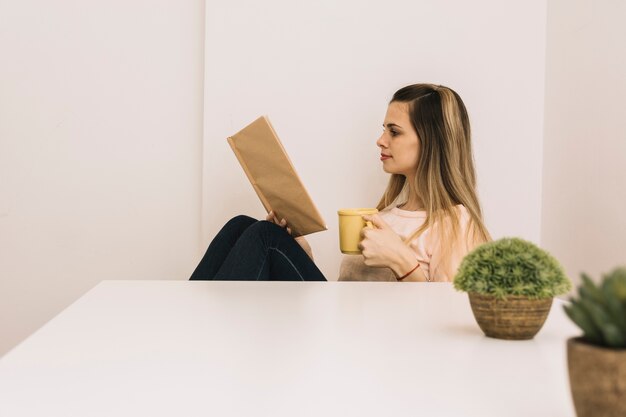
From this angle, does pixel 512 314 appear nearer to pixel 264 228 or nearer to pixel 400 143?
pixel 264 228

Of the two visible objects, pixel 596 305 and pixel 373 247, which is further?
pixel 373 247

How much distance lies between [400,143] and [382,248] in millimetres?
500

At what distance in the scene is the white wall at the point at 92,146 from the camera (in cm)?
245

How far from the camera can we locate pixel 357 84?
2344mm

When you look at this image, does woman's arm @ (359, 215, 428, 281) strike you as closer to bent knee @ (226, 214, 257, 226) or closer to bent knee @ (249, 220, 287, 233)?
bent knee @ (249, 220, 287, 233)

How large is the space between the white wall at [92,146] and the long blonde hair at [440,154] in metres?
0.81

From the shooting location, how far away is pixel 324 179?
2361 millimetres

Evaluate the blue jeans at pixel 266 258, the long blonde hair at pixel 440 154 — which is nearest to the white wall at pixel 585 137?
the long blonde hair at pixel 440 154

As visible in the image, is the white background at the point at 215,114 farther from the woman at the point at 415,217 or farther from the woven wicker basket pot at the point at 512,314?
the woven wicker basket pot at the point at 512,314

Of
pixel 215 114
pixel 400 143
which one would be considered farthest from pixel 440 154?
pixel 215 114

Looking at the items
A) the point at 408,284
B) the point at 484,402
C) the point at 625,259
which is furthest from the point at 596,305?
the point at 625,259

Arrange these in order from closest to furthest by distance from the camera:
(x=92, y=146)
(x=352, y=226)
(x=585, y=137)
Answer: (x=352, y=226)
(x=585, y=137)
(x=92, y=146)

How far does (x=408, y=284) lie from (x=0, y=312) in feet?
5.37

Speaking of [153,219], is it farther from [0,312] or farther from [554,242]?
[554,242]
